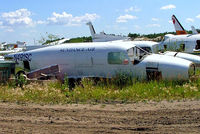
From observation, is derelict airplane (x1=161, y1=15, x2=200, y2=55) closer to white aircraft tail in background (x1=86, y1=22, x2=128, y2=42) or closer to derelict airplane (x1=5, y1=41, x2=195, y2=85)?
white aircraft tail in background (x1=86, y1=22, x2=128, y2=42)

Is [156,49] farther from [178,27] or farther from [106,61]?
[178,27]

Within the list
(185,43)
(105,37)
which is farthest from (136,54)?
(105,37)

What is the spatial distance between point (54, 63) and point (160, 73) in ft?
15.6

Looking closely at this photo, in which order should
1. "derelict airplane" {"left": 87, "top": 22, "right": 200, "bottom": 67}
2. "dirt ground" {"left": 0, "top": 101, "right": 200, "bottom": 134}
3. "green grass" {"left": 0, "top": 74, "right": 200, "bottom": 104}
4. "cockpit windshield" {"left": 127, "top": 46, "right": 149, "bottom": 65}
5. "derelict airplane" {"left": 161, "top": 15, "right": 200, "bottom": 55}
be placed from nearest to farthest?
"dirt ground" {"left": 0, "top": 101, "right": 200, "bottom": 134} < "green grass" {"left": 0, "top": 74, "right": 200, "bottom": 104} < "cockpit windshield" {"left": 127, "top": 46, "right": 149, "bottom": 65} < "derelict airplane" {"left": 87, "top": 22, "right": 200, "bottom": 67} < "derelict airplane" {"left": 161, "top": 15, "right": 200, "bottom": 55}

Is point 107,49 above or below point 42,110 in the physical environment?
above

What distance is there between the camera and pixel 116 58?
440 inches

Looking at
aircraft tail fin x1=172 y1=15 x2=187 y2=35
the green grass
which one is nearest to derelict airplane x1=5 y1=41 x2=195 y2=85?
the green grass

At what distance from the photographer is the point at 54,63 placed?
12406mm

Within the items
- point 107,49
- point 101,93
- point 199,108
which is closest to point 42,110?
point 101,93

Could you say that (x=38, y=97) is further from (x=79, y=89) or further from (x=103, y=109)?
(x=103, y=109)

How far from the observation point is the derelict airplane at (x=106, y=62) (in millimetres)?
10276

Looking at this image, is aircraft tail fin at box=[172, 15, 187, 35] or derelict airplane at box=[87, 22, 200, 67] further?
aircraft tail fin at box=[172, 15, 187, 35]

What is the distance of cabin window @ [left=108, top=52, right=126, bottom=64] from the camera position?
11047mm

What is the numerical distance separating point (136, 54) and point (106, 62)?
5.95 ft
